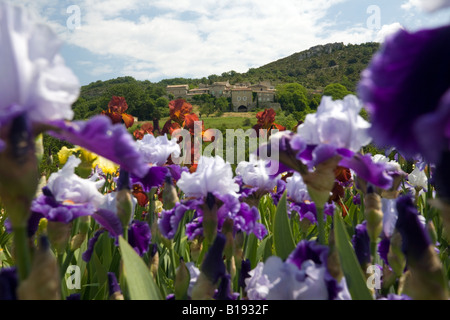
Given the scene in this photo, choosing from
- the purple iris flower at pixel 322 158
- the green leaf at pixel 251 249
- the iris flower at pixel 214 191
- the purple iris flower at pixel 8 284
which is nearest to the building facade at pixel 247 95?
the green leaf at pixel 251 249

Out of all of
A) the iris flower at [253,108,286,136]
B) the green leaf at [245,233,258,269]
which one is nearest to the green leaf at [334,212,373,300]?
the green leaf at [245,233,258,269]

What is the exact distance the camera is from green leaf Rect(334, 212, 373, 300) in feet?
4.41

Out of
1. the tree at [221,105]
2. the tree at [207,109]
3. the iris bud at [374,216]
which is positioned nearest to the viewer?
the iris bud at [374,216]

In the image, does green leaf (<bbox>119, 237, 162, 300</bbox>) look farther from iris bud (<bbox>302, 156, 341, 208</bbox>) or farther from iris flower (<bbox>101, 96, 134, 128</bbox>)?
iris flower (<bbox>101, 96, 134, 128</bbox>)

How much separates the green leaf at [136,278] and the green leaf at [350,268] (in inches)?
28.7

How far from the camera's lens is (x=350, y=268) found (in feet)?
4.60

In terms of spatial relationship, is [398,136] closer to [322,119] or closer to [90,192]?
[322,119]

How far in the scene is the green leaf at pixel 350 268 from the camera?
4.41ft

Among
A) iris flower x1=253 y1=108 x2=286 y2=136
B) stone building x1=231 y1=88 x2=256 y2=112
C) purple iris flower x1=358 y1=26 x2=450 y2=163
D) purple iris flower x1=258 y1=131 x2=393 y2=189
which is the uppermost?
stone building x1=231 y1=88 x2=256 y2=112

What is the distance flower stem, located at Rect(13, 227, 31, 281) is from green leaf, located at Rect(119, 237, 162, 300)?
0.46m

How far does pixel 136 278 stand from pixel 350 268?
80 centimetres

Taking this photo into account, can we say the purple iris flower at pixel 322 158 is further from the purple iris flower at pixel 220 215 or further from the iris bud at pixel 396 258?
the purple iris flower at pixel 220 215

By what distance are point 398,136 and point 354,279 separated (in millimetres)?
798

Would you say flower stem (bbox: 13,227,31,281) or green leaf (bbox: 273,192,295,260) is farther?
green leaf (bbox: 273,192,295,260)
